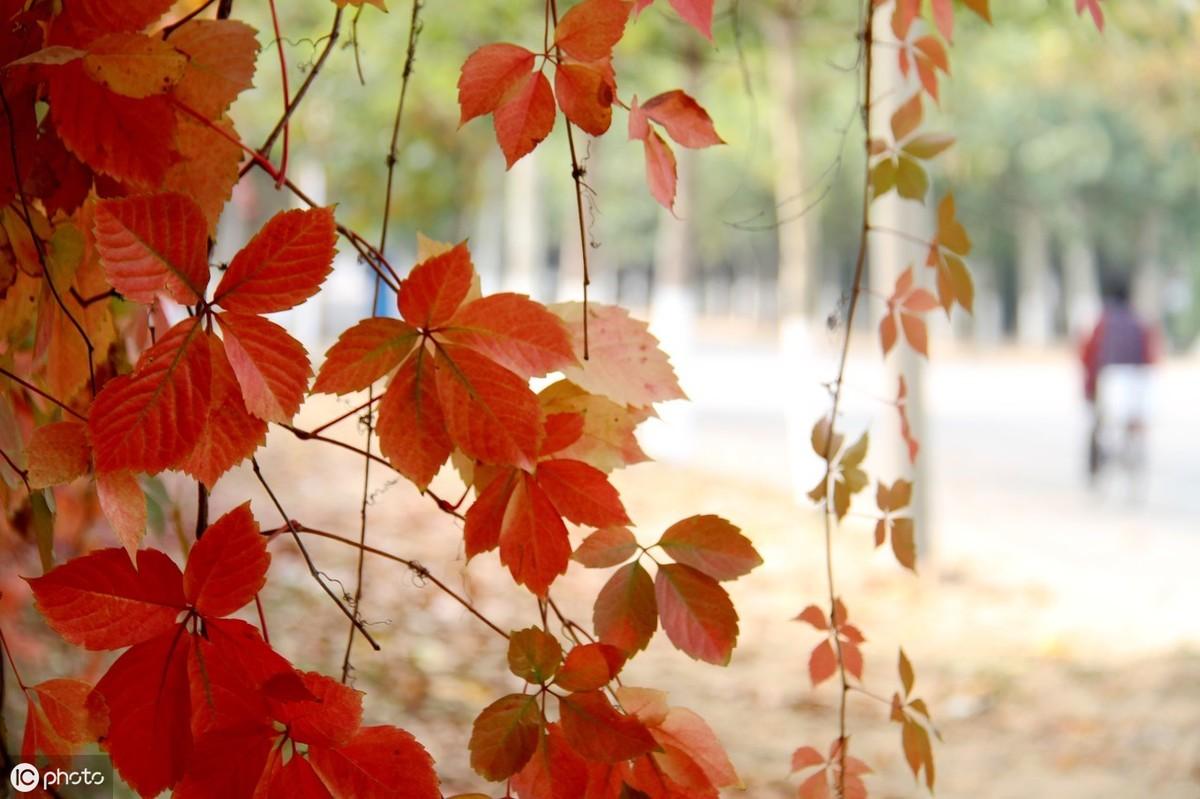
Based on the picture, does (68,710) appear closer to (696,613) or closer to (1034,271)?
(696,613)

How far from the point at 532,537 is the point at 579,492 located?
0.03 meters

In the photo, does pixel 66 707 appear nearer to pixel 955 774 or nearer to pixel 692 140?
pixel 692 140

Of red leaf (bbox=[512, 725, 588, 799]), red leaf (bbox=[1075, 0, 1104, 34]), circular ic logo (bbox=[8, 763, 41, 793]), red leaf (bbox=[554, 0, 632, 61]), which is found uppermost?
red leaf (bbox=[1075, 0, 1104, 34])

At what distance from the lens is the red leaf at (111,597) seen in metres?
0.52

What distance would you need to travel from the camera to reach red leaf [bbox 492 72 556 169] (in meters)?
0.60

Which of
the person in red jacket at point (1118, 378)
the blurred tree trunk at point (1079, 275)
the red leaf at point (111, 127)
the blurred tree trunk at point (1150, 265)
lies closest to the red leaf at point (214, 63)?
the red leaf at point (111, 127)

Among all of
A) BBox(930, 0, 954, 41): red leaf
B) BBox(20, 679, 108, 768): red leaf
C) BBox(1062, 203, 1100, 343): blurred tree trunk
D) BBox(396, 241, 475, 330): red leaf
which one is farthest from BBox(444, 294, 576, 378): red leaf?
BBox(1062, 203, 1100, 343): blurred tree trunk

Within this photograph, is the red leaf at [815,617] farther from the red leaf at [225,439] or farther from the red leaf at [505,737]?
the red leaf at [225,439]

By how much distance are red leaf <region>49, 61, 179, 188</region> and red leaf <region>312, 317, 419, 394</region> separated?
0.18m

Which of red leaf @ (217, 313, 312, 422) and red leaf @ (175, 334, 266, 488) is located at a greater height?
red leaf @ (217, 313, 312, 422)

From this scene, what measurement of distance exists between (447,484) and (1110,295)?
566 cm

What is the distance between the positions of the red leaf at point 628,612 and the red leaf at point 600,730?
0.16 feet

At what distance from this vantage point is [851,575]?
21.6ft

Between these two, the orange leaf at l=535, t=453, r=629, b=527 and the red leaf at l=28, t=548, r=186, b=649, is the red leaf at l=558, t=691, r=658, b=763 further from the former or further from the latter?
the red leaf at l=28, t=548, r=186, b=649
